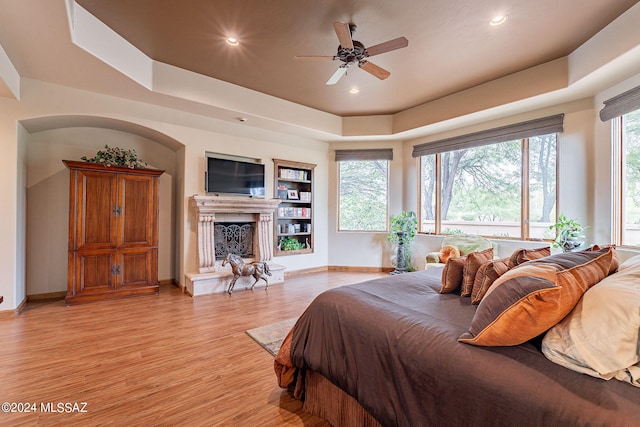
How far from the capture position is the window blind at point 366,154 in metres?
5.80

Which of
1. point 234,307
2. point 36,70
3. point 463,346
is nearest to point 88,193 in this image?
point 36,70

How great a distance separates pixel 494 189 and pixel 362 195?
7.81ft

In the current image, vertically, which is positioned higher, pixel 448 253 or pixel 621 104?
pixel 621 104

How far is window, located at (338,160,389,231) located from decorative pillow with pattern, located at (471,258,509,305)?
4051 mm

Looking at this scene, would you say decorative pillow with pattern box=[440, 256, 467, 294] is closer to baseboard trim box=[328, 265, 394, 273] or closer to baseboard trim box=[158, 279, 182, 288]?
baseboard trim box=[328, 265, 394, 273]

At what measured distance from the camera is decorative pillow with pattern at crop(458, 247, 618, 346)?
1047 millimetres

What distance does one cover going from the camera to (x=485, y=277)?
1.76 meters

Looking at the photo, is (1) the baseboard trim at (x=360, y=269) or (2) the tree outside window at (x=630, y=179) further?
(1) the baseboard trim at (x=360, y=269)

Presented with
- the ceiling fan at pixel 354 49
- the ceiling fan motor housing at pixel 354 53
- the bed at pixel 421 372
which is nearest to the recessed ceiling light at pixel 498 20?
the ceiling fan at pixel 354 49

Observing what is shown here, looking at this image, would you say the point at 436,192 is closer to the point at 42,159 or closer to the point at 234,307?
the point at 234,307

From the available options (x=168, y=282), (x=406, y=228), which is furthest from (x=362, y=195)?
(x=168, y=282)

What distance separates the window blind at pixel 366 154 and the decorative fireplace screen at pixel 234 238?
234 cm

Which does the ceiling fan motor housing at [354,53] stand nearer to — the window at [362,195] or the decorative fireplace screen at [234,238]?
the window at [362,195]

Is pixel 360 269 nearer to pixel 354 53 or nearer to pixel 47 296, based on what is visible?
pixel 354 53
